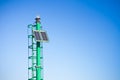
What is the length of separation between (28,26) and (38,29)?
1642mm

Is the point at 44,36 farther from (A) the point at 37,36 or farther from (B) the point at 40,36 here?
(A) the point at 37,36

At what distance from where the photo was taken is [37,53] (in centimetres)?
3434

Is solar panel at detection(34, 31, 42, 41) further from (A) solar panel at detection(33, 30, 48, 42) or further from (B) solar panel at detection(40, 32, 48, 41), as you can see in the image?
(B) solar panel at detection(40, 32, 48, 41)

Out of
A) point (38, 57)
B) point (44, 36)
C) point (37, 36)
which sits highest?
point (44, 36)

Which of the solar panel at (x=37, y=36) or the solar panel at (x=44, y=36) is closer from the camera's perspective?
the solar panel at (x=37, y=36)

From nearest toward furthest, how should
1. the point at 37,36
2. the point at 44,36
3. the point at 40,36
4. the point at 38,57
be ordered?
the point at 38,57 → the point at 37,36 → the point at 40,36 → the point at 44,36

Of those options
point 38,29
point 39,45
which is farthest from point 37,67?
point 38,29

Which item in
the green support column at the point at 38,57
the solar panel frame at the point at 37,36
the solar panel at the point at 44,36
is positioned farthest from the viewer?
the solar panel at the point at 44,36

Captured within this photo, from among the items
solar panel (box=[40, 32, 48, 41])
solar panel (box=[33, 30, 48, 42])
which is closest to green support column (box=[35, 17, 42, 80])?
solar panel (box=[33, 30, 48, 42])

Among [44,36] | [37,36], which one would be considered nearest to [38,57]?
[37,36]

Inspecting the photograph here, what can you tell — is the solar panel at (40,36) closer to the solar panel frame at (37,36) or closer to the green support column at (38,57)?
the solar panel frame at (37,36)

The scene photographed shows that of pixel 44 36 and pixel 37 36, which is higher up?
pixel 44 36

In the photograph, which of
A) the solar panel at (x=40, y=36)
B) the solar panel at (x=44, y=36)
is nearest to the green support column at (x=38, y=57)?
the solar panel at (x=40, y=36)

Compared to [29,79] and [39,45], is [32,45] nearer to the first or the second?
[39,45]
